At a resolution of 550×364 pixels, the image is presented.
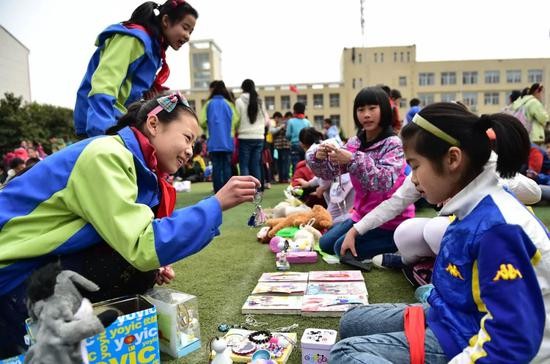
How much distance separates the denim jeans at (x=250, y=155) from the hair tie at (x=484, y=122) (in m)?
4.45

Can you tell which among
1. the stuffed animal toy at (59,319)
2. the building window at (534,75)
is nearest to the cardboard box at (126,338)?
the stuffed animal toy at (59,319)

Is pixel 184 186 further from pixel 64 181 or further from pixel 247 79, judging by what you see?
pixel 64 181

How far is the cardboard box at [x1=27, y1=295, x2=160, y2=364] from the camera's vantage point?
1248mm

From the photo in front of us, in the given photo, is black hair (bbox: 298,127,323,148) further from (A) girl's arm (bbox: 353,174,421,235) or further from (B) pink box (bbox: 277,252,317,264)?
(A) girl's arm (bbox: 353,174,421,235)

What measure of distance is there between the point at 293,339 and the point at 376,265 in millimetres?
1131

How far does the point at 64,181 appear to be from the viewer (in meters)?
1.29

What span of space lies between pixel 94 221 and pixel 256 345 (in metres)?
0.75

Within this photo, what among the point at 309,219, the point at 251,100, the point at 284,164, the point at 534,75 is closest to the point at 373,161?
the point at 309,219

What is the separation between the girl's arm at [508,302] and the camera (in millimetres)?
928

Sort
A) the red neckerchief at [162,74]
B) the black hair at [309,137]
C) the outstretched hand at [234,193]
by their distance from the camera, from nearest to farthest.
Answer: the outstretched hand at [234,193] < the red neckerchief at [162,74] < the black hair at [309,137]

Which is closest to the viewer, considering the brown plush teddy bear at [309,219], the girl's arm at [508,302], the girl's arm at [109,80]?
the girl's arm at [508,302]

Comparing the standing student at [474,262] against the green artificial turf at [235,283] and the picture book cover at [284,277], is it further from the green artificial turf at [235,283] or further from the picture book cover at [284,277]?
the picture book cover at [284,277]

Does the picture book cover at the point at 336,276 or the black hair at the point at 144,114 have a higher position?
the black hair at the point at 144,114

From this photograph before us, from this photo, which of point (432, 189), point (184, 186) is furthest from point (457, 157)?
point (184, 186)
